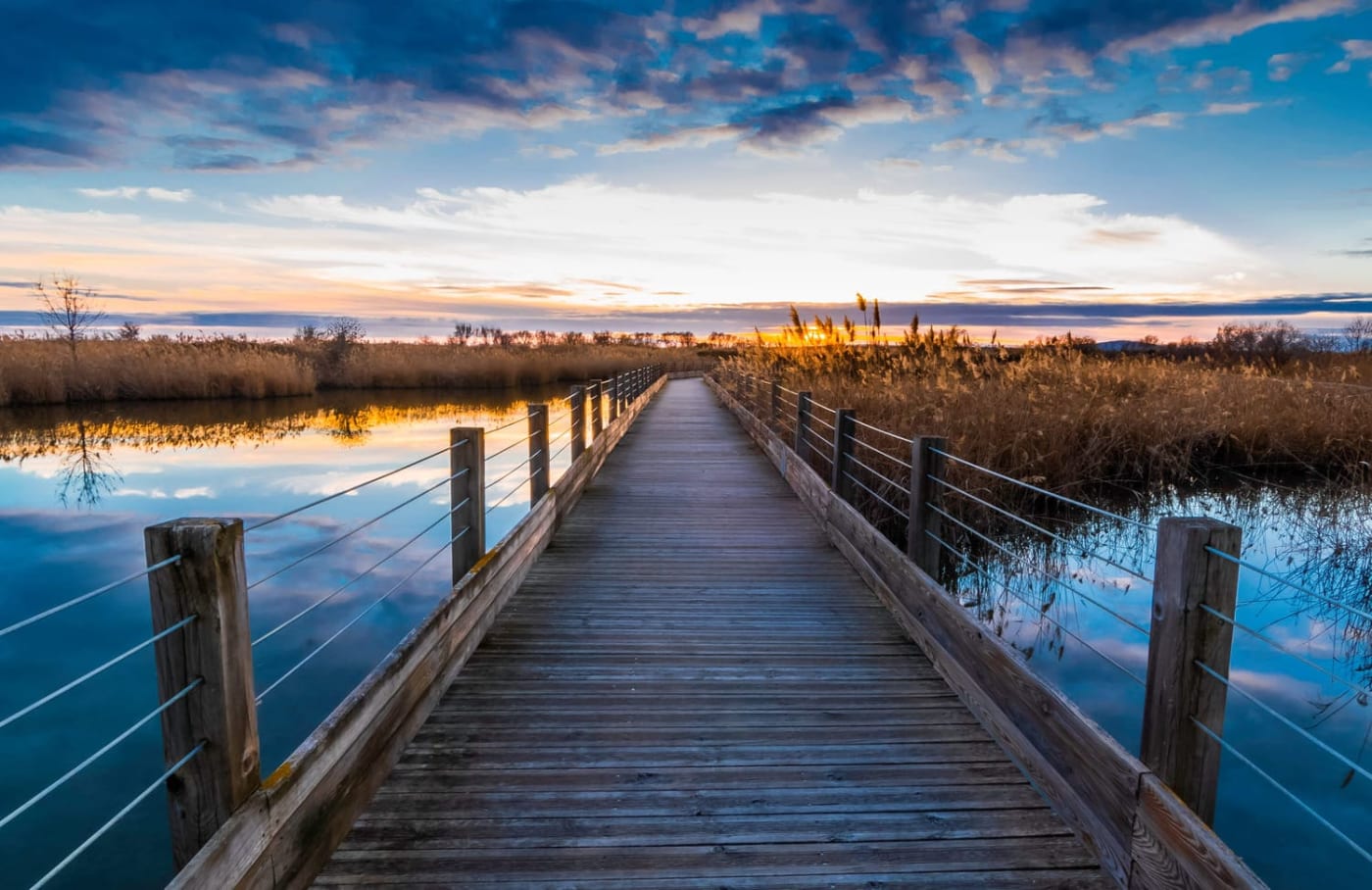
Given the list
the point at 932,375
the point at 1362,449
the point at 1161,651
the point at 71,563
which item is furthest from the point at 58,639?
the point at 1362,449

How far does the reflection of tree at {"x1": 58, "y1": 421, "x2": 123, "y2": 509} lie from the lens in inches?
445

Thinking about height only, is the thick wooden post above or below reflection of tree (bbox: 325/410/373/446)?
above

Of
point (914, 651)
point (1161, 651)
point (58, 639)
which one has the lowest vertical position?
point (58, 639)

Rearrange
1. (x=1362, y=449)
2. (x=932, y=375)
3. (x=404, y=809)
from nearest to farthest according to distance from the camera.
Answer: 1. (x=404, y=809)
2. (x=1362, y=449)
3. (x=932, y=375)

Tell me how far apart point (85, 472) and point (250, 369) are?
32.4 ft

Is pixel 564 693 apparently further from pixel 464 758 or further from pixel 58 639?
pixel 58 639

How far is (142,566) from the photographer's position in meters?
8.55

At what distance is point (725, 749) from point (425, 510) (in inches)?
343

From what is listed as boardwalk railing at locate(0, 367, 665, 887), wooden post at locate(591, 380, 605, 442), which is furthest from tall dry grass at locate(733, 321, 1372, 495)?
boardwalk railing at locate(0, 367, 665, 887)

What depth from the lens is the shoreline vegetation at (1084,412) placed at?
8734mm

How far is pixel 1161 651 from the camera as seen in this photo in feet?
7.34

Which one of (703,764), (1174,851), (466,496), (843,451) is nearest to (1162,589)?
(1174,851)

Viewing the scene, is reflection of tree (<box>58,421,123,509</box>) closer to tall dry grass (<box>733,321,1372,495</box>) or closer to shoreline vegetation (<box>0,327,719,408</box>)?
shoreline vegetation (<box>0,327,719,408</box>)

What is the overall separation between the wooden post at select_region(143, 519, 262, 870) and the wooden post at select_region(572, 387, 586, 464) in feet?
20.2
